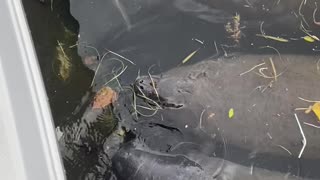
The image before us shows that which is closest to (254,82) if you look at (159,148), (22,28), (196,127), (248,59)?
(248,59)

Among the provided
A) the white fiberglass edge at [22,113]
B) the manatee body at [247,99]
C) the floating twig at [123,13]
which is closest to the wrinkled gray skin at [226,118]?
the manatee body at [247,99]

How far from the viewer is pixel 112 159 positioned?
2477 millimetres

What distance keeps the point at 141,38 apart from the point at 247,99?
0.62 m

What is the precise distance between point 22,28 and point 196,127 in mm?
966

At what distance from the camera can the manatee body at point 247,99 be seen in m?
2.53

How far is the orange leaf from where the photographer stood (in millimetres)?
2561

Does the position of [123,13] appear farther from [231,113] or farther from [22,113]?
[22,113]

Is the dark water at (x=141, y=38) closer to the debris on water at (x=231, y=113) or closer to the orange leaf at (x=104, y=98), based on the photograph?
the orange leaf at (x=104, y=98)

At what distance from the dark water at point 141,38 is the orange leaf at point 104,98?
0.03 metres

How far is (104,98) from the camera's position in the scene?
2.58m

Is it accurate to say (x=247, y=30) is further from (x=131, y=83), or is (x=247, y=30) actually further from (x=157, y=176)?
(x=157, y=176)

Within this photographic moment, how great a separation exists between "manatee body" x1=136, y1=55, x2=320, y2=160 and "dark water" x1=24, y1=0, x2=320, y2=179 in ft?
0.18

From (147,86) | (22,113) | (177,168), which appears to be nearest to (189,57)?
(147,86)

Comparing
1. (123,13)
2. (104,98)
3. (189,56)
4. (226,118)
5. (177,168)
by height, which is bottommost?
(177,168)
